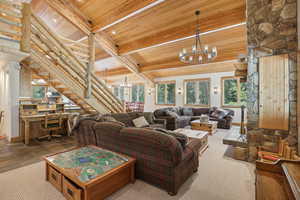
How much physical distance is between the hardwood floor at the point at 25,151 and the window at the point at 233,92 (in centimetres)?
743

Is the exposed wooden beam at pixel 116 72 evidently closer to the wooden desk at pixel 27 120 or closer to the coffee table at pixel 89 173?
the wooden desk at pixel 27 120

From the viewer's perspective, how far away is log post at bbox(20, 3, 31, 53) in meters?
3.14

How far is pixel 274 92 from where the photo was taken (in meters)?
2.53

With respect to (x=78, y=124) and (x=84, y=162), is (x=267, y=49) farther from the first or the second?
(x=78, y=124)

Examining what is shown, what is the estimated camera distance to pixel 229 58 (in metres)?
5.68

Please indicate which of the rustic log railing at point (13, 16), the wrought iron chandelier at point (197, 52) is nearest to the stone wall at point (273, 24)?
the wrought iron chandelier at point (197, 52)

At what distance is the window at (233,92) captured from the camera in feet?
23.0

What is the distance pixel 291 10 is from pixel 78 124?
15.3 feet

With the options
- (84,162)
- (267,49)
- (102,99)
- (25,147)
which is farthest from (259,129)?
(25,147)

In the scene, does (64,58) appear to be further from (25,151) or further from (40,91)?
(40,91)

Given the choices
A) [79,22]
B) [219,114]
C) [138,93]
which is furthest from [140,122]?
[138,93]

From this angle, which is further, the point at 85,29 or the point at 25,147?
the point at 85,29

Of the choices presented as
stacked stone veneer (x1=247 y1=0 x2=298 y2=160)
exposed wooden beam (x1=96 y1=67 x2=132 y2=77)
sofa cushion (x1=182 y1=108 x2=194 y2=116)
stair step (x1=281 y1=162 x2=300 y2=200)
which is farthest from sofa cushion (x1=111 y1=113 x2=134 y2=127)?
exposed wooden beam (x1=96 y1=67 x2=132 y2=77)

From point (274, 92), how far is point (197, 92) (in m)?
5.93
